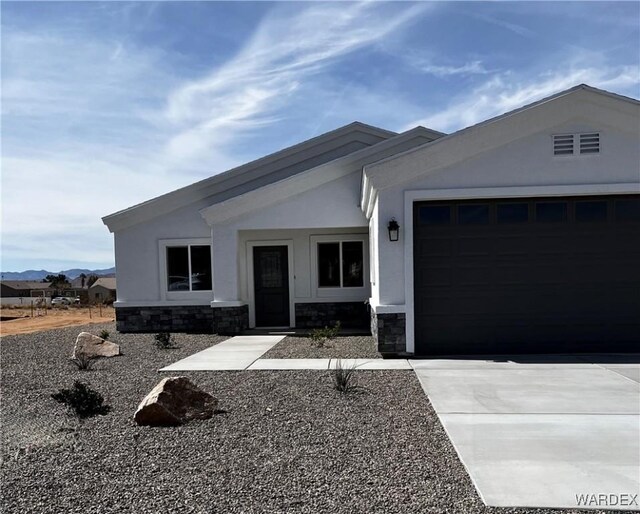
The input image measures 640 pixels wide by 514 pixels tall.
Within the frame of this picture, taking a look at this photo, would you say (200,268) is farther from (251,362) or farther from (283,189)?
(251,362)

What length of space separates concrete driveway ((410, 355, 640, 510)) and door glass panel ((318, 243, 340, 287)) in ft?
18.7

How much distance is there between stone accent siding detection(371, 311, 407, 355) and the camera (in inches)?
333

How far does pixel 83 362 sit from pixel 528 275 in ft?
27.6

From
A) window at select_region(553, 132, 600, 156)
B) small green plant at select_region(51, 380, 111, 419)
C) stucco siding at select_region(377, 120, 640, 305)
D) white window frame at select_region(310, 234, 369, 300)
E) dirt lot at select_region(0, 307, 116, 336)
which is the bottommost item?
dirt lot at select_region(0, 307, 116, 336)

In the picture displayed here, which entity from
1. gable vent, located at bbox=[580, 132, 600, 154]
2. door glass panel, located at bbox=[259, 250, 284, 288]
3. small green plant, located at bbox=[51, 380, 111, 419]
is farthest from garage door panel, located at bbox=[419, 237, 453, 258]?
door glass panel, located at bbox=[259, 250, 284, 288]

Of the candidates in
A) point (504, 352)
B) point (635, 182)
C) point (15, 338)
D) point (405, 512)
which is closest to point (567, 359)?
point (504, 352)

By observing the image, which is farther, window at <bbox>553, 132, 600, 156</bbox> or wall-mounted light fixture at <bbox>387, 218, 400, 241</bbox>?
wall-mounted light fixture at <bbox>387, 218, 400, 241</bbox>

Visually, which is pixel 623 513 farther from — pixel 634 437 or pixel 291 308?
pixel 291 308

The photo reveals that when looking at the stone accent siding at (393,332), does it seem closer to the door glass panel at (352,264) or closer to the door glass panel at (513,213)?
the door glass panel at (513,213)

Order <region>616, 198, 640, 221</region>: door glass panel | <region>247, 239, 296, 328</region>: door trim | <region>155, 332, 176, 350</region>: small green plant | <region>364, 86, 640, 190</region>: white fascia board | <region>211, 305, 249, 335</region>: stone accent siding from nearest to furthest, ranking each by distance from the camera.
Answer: <region>364, 86, 640, 190</region>: white fascia board < <region>616, 198, 640, 221</region>: door glass panel < <region>155, 332, 176, 350</region>: small green plant < <region>211, 305, 249, 335</region>: stone accent siding < <region>247, 239, 296, 328</region>: door trim

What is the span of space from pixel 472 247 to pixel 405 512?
5.95 m

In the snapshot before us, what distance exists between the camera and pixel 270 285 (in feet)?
44.3

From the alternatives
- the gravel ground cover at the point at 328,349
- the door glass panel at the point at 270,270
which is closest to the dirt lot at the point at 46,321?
the door glass panel at the point at 270,270

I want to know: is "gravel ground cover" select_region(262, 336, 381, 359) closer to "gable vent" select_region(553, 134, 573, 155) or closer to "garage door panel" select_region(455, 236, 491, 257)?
"garage door panel" select_region(455, 236, 491, 257)
